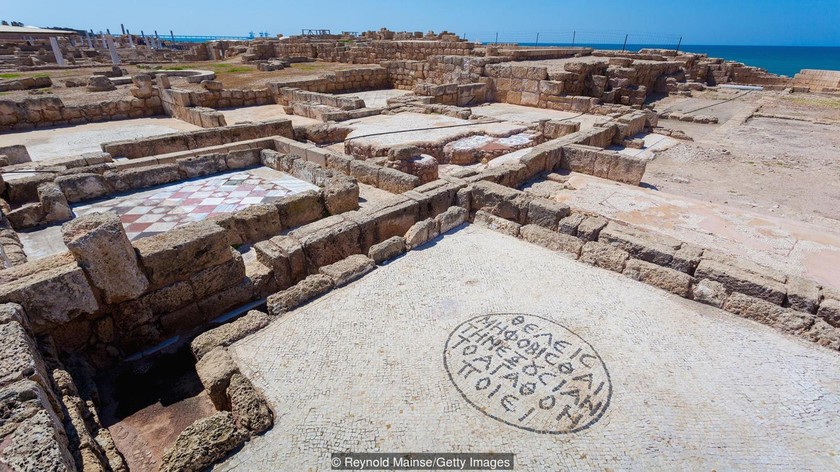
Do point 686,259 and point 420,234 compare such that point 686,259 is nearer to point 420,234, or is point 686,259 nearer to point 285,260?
point 420,234

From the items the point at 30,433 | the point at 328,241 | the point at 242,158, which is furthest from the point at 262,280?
the point at 242,158

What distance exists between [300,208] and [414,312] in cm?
385

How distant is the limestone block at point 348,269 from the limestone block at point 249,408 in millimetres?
1782

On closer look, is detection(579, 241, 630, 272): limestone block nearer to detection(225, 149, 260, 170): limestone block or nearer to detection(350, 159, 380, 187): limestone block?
detection(350, 159, 380, 187): limestone block

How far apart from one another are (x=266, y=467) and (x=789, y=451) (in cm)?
401

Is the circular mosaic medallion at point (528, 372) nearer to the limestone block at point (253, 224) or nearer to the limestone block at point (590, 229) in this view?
the limestone block at point (590, 229)

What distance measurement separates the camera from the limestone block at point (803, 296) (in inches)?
177

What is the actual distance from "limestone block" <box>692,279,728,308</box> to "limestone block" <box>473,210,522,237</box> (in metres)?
2.47

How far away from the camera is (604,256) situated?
552 centimetres

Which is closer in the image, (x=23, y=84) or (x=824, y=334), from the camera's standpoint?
(x=824, y=334)

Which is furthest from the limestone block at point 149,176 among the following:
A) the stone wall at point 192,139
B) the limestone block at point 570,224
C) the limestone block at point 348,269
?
the limestone block at point 570,224

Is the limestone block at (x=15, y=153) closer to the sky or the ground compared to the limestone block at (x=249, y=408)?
closer to the sky

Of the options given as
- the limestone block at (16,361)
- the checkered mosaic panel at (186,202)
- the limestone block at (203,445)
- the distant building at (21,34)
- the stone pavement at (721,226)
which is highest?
the distant building at (21,34)

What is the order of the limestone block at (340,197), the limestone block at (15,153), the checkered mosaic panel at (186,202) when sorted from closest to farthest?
the checkered mosaic panel at (186,202) < the limestone block at (340,197) < the limestone block at (15,153)
